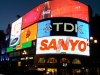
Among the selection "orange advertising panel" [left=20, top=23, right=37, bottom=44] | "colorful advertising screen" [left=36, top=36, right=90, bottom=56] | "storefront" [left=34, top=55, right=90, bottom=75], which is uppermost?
"orange advertising panel" [left=20, top=23, right=37, bottom=44]

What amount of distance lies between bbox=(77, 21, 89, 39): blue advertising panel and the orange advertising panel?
39.8 ft

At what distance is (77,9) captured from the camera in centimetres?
5338

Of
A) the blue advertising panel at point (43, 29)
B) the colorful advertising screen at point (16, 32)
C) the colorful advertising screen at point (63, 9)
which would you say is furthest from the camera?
the colorful advertising screen at point (16, 32)

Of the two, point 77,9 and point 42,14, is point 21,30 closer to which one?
point 42,14

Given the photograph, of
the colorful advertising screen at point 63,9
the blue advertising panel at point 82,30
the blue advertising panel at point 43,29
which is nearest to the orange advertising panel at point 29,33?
the blue advertising panel at point 43,29

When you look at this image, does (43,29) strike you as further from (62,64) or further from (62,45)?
(62,64)

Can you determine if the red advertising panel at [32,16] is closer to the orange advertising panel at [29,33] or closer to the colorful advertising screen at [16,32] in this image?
the orange advertising panel at [29,33]

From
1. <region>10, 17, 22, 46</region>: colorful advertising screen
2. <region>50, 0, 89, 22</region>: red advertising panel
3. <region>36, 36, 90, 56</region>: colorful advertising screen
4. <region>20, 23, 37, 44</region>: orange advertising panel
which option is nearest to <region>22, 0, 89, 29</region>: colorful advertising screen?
<region>50, 0, 89, 22</region>: red advertising panel

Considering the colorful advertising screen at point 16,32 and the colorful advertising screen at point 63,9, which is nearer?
the colorful advertising screen at point 63,9

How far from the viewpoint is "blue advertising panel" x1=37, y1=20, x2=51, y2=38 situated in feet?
171

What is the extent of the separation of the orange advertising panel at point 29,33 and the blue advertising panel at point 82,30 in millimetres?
12131

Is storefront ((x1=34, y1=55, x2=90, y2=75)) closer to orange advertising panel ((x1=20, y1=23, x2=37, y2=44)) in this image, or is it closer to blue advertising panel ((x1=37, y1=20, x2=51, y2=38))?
blue advertising panel ((x1=37, y1=20, x2=51, y2=38))

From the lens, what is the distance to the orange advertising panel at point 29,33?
5739 centimetres

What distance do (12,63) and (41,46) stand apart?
2801 centimetres
